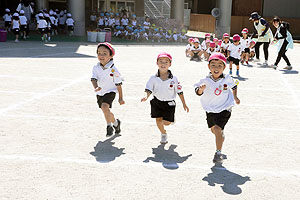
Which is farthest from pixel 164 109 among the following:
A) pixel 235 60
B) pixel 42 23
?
pixel 42 23

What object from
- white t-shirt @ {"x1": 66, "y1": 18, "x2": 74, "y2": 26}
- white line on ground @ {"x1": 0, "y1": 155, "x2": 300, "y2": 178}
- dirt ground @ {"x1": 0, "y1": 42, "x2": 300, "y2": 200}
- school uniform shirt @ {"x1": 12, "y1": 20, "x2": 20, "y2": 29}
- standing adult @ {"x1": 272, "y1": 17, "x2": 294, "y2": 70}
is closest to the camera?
dirt ground @ {"x1": 0, "y1": 42, "x2": 300, "y2": 200}

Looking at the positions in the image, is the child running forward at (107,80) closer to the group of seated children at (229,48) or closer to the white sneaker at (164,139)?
the white sneaker at (164,139)

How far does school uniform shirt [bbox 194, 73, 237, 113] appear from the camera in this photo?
570 cm

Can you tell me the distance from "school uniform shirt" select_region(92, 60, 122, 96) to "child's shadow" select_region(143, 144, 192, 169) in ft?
4.27

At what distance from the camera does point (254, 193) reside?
15.5ft

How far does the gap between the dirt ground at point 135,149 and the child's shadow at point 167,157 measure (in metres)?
0.01

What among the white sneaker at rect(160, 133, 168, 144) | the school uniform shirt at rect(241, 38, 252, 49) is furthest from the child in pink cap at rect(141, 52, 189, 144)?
the school uniform shirt at rect(241, 38, 252, 49)

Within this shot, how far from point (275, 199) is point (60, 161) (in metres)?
2.86

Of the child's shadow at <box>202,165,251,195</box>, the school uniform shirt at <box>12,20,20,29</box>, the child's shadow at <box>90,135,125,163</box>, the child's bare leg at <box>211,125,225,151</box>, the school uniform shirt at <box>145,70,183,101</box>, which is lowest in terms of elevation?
the child's shadow at <box>202,165,251,195</box>

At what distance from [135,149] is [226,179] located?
1.63m

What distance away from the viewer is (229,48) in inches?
543

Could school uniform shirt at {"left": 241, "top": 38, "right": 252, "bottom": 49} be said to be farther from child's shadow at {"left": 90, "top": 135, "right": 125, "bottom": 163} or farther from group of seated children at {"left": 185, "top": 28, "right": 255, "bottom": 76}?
child's shadow at {"left": 90, "top": 135, "right": 125, "bottom": 163}

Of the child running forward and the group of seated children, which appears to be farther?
the group of seated children

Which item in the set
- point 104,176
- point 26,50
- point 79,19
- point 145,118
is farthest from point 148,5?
point 104,176
